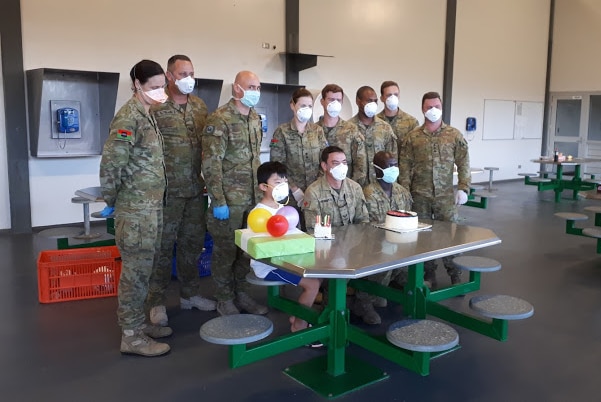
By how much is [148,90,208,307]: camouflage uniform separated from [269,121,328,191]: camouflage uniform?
584mm

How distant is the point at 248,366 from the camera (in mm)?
3059

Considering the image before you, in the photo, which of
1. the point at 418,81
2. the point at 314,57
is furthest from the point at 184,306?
the point at 418,81

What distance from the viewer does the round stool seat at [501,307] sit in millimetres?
2707

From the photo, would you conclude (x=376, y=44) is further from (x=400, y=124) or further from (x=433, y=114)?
(x=433, y=114)

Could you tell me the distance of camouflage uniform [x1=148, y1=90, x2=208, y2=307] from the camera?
11.7ft

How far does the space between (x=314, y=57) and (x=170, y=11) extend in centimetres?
221

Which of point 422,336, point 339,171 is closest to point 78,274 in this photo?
point 339,171

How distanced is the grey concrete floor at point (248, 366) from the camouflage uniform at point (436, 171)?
742mm

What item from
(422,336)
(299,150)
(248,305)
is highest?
(299,150)

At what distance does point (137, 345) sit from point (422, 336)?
167 cm

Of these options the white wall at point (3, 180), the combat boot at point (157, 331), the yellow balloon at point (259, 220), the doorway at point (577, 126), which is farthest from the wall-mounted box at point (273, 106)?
the doorway at point (577, 126)

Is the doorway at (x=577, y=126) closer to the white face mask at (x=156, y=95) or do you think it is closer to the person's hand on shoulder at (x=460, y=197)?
the person's hand on shoulder at (x=460, y=197)

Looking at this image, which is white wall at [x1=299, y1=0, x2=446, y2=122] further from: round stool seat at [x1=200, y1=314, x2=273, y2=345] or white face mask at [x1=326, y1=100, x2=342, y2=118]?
round stool seat at [x1=200, y1=314, x2=273, y2=345]

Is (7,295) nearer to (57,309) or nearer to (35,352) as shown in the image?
(57,309)
